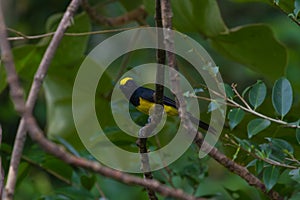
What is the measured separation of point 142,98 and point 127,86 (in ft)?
0.38

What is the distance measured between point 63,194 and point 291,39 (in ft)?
6.18

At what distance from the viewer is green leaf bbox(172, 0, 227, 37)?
1.40 metres

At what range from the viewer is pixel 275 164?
38.9 inches

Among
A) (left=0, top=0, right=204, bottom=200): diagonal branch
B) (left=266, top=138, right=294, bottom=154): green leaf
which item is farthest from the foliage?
(left=0, top=0, right=204, bottom=200): diagonal branch

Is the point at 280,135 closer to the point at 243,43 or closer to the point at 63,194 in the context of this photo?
the point at 243,43

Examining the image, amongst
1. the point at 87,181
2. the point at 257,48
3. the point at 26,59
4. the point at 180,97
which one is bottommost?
the point at 87,181

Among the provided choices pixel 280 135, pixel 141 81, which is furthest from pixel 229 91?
pixel 141 81

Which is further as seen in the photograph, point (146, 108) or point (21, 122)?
point (146, 108)

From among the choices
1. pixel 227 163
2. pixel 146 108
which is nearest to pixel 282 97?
pixel 227 163

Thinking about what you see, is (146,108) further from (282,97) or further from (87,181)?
(282,97)

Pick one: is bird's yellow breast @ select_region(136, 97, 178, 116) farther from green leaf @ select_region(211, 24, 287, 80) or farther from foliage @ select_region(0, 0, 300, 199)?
green leaf @ select_region(211, 24, 287, 80)

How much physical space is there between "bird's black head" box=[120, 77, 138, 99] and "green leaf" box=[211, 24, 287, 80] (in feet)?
0.74

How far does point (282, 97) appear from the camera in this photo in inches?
41.1

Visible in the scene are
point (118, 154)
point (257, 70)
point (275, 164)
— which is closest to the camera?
point (275, 164)
